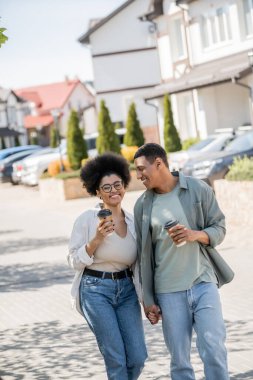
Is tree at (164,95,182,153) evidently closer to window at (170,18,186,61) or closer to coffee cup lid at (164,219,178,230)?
window at (170,18,186,61)

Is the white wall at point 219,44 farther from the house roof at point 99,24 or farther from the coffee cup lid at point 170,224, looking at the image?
the coffee cup lid at point 170,224

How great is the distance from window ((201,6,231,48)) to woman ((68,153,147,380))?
29.1 meters

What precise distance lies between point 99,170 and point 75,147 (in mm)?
26663

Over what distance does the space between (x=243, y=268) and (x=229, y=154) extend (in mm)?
11426

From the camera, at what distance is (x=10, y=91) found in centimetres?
10100

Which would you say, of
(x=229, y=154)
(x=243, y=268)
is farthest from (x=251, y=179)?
(x=229, y=154)

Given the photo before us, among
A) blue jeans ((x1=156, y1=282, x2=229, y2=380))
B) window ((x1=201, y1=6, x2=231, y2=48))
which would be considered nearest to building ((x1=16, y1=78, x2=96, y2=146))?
window ((x1=201, y1=6, x2=231, y2=48))

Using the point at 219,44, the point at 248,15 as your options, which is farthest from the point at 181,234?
the point at 219,44

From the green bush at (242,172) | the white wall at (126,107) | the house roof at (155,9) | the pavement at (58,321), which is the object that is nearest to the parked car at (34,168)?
the house roof at (155,9)

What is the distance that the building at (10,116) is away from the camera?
326 feet

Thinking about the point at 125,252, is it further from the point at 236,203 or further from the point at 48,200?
the point at 48,200

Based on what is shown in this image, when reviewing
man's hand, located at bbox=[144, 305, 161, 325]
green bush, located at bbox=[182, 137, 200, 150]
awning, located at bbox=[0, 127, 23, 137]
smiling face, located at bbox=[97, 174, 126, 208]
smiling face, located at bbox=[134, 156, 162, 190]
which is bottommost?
awning, located at bbox=[0, 127, 23, 137]

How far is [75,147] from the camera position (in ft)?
107

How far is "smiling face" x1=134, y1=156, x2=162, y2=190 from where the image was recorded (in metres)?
5.66
